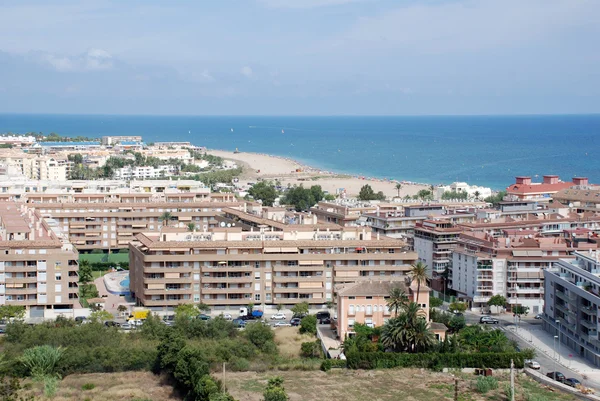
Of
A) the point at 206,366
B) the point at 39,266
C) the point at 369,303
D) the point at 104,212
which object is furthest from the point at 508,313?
the point at 104,212

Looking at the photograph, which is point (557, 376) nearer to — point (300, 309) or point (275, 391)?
point (275, 391)

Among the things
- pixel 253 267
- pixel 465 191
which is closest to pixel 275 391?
pixel 253 267

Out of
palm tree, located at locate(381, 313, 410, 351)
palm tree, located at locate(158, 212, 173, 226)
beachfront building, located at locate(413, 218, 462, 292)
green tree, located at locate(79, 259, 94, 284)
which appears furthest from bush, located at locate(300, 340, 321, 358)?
palm tree, located at locate(158, 212, 173, 226)

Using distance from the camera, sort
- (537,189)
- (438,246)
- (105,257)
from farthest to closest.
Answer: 1. (537,189)
2. (105,257)
3. (438,246)

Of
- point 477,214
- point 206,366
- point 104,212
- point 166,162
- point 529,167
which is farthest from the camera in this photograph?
point 529,167

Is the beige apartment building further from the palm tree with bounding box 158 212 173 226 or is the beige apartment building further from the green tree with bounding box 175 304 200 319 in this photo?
the palm tree with bounding box 158 212 173 226

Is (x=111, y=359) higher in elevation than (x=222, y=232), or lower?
lower

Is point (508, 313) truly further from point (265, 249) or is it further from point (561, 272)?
point (265, 249)
